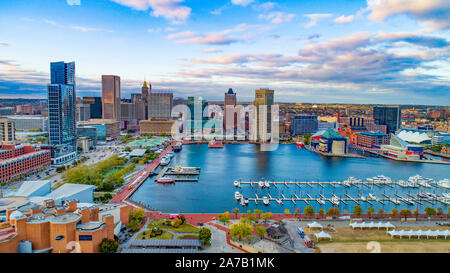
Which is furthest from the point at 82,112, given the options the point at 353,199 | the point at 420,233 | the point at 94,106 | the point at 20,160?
the point at 420,233

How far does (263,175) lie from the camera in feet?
33.8

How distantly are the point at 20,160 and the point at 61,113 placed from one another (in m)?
3.21

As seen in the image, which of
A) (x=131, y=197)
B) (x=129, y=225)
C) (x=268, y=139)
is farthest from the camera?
(x=268, y=139)

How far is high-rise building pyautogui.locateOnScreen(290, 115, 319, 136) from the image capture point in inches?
909

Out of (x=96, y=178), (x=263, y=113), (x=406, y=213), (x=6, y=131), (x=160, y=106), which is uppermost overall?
(x=160, y=106)

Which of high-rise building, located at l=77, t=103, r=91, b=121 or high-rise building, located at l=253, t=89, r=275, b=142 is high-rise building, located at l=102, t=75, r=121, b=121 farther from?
high-rise building, located at l=253, t=89, r=275, b=142

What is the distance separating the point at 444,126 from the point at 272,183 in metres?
17.6

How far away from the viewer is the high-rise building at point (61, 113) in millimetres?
11477

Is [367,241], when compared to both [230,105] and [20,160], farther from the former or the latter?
[230,105]

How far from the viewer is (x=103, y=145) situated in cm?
1691

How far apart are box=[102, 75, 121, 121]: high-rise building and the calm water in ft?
38.9

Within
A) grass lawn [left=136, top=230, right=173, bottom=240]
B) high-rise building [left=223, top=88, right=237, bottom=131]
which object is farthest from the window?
high-rise building [left=223, top=88, right=237, bottom=131]
